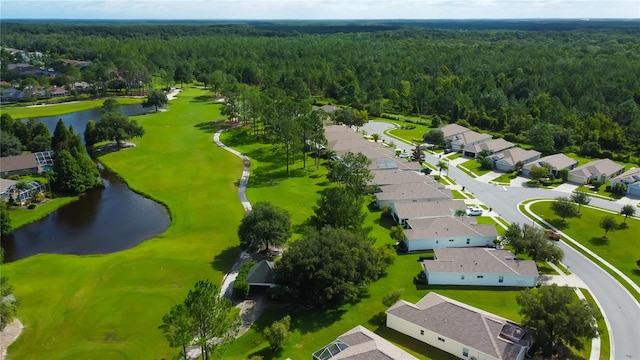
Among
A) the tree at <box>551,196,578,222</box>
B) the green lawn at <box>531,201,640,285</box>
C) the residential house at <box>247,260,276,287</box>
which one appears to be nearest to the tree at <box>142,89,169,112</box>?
the residential house at <box>247,260,276,287</box>

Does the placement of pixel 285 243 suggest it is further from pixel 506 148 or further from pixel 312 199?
pixel 506 148

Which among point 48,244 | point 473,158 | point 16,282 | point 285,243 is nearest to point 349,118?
point 473,158

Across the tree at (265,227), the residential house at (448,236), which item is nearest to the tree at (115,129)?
the tree at (265,227)

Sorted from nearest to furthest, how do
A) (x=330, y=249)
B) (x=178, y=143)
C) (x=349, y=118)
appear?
(x=330, y=249) < (x=178, y=143) < (x=349, y=118)

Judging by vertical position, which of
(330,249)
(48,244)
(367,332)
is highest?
(330,249)

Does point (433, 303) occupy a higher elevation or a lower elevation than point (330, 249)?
lower

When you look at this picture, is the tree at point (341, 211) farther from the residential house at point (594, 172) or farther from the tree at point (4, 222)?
the residential house at point (594, 172)

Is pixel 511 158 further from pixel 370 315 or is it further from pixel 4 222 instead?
pixel 4 222
